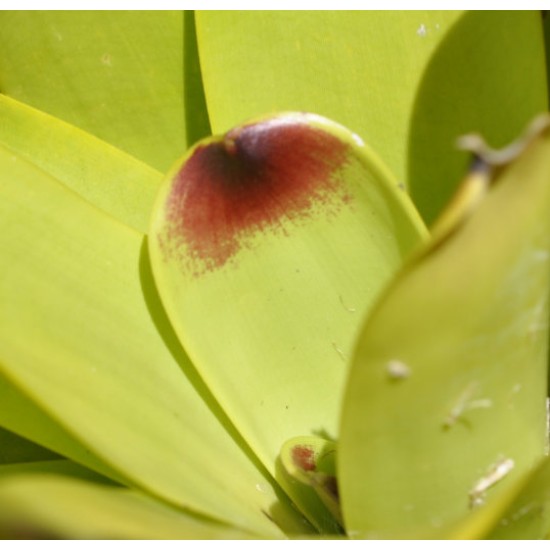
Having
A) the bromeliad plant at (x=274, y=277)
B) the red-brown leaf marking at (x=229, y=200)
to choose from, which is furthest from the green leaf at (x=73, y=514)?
the red-brown leaf marking at (x=229, y=200)

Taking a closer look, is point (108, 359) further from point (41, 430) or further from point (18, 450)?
point (18, 450)

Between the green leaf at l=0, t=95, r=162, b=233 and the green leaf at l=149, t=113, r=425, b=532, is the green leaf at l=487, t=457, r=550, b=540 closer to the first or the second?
the green leaf at l=149, t=113, r=425, b=532

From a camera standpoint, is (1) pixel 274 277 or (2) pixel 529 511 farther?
(1) pixel 274 277

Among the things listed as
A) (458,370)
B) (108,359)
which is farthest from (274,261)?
(458,370)

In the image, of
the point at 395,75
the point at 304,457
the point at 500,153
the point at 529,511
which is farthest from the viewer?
the point at 395,75

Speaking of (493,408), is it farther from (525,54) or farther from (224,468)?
(525,54)

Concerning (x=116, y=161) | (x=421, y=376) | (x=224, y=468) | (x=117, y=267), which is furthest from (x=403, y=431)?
(x=116, y=161)

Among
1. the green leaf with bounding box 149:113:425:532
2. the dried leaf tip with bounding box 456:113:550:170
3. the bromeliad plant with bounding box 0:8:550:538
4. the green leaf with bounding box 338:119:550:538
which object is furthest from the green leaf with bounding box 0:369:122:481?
the dried leaf tip with bounding box 456:113:550:170

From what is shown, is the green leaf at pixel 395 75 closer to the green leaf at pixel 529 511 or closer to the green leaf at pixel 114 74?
the green leaf at pixel 114 74
